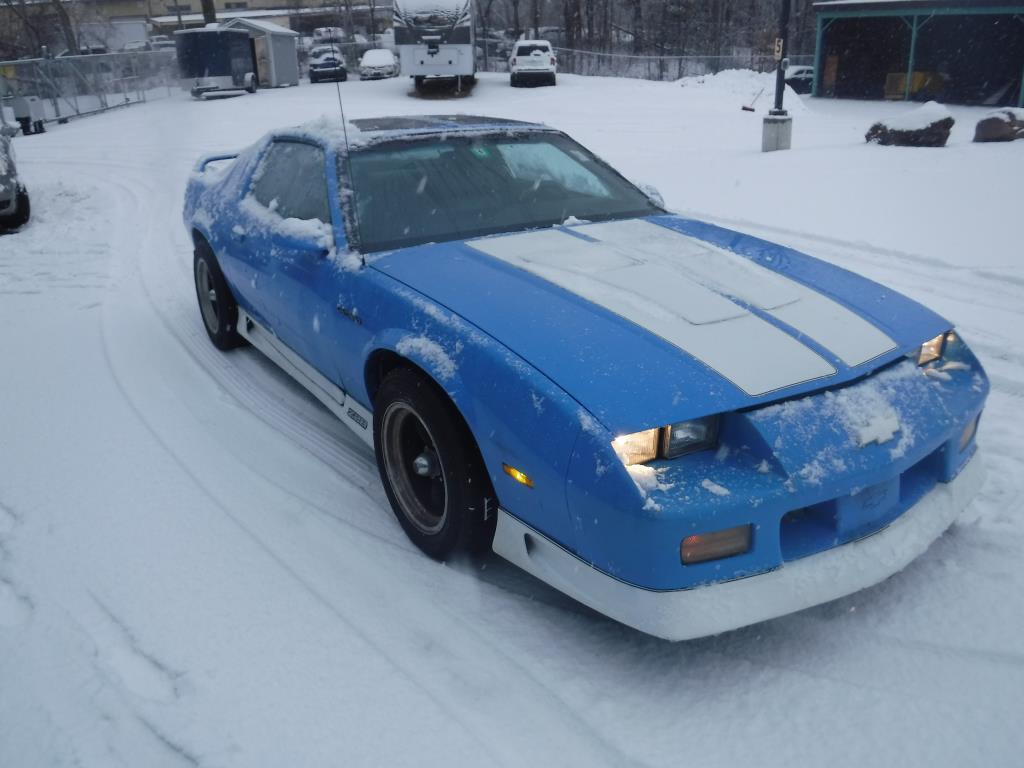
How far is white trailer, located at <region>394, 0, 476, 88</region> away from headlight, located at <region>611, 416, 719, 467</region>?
69.9ft

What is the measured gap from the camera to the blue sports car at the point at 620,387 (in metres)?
2.00

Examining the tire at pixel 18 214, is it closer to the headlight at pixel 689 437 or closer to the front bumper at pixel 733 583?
the front bumper at pixel 733 583

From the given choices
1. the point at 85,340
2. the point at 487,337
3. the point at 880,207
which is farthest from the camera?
the point at 880,207

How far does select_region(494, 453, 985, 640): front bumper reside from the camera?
1.99 metres

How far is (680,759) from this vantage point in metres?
1.95

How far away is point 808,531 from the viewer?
83.3 inches

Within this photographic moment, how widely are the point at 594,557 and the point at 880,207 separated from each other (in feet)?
22.0

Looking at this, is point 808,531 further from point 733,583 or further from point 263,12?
point 263,12

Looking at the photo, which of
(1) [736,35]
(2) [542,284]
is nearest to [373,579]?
(2) [542,284]

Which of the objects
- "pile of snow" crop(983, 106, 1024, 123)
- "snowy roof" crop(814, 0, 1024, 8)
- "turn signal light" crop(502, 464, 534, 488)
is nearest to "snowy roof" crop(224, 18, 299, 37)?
"snowy roof" crop(814, 0, 1024, 8)

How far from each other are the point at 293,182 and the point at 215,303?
1.28 m

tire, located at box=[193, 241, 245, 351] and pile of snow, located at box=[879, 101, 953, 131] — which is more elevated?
pile of snow, located at box=[879, 101, 953, 131]

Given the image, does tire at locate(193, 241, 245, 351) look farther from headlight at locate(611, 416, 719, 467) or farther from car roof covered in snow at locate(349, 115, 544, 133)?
headlight at locate(611, 416, 719, 467)

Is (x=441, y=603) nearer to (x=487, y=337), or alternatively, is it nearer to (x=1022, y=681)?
(x=487, y=337)
